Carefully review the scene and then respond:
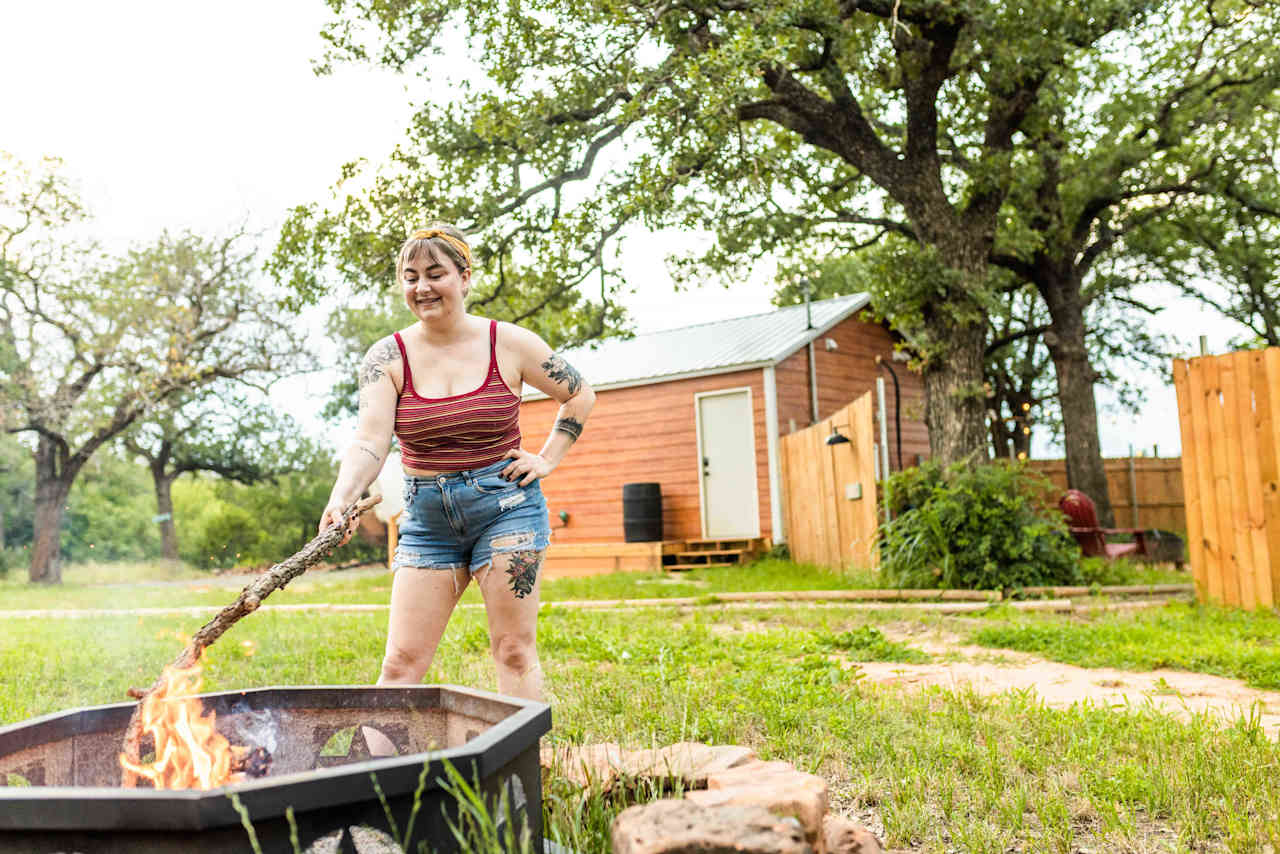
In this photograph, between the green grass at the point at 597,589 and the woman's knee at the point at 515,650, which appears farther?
the green grass at the point at 597,589

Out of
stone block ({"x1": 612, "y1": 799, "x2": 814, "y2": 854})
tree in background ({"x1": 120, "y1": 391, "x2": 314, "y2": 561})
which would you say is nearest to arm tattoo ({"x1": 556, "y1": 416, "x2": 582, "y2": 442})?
stone block ({"x1": 612, "y1": 799, "x2": 814, "y2": 854})

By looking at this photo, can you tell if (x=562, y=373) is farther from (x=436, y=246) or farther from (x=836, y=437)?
(x=836, y=437)

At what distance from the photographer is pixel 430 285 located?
3.05 metres

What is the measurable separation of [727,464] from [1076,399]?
6032mm

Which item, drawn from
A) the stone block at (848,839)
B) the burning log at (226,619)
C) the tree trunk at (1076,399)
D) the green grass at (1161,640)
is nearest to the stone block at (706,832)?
the stone block at (848,839)

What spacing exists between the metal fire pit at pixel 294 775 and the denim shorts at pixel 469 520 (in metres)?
0.54

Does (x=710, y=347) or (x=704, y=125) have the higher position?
(x=704, y=125)

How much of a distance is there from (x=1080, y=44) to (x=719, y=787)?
461 inches

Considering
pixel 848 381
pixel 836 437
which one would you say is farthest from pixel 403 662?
pixel 848 381

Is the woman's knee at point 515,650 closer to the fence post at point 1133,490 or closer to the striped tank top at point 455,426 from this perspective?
the striped tank top at point 455,426

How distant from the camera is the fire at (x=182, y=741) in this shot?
7.45 ft

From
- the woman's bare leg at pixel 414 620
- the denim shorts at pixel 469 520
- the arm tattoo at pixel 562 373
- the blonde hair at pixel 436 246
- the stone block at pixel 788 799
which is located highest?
the blonde hair at pixel 436 246

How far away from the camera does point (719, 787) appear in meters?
2.38

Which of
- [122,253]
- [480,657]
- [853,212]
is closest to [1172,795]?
[480,657]
